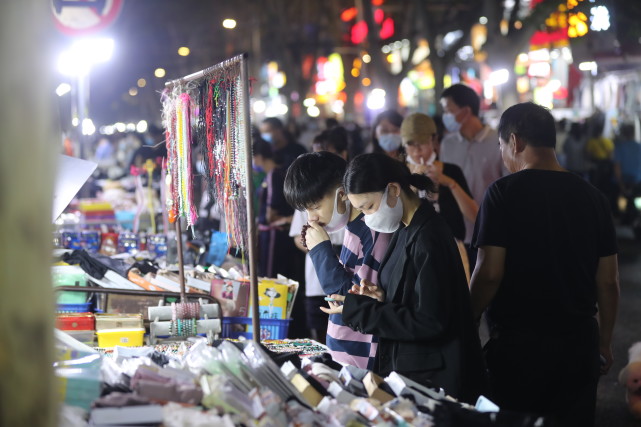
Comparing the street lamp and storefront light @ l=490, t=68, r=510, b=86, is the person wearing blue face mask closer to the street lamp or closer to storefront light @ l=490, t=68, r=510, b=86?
the street lamp

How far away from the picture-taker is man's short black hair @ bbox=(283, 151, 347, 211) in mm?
4863

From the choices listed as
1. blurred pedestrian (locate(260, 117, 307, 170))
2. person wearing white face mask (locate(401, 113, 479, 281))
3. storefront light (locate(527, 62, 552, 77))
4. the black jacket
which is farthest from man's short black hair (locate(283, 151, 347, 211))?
storefront light (locate(527, 62, 552, 77))

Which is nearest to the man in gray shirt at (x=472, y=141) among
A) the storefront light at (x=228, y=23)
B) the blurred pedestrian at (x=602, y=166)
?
the storefront light at (x=228, y=23)

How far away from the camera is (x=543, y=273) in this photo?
176 inches

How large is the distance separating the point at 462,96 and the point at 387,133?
117cm

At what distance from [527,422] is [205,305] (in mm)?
3351

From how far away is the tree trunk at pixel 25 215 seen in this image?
6.88ft

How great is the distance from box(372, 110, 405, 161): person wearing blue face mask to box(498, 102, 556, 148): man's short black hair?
148 inches

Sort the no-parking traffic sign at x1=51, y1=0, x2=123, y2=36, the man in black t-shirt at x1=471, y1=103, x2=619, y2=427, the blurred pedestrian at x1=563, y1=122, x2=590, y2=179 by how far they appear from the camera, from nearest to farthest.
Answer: the man in black t-shirt at x1=471, y1=103, x2=619, y2=427 < the no-parking traffic sign at x1=51, y1=0, x2=123, y2=36 < the blurred pedestrian at x1=563, y1=122, x2=590, y2=179

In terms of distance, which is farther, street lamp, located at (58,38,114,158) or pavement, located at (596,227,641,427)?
street lamp, located at (58,38,114,158)

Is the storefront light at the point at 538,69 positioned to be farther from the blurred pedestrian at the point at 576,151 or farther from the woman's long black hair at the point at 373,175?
the woman's long black hair at the point at 373,175

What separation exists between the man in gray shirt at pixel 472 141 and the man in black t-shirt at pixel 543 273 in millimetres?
3467

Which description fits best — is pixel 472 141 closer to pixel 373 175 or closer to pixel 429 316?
pixel 373 175

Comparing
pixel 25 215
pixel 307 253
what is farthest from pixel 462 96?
pixel 25 215
